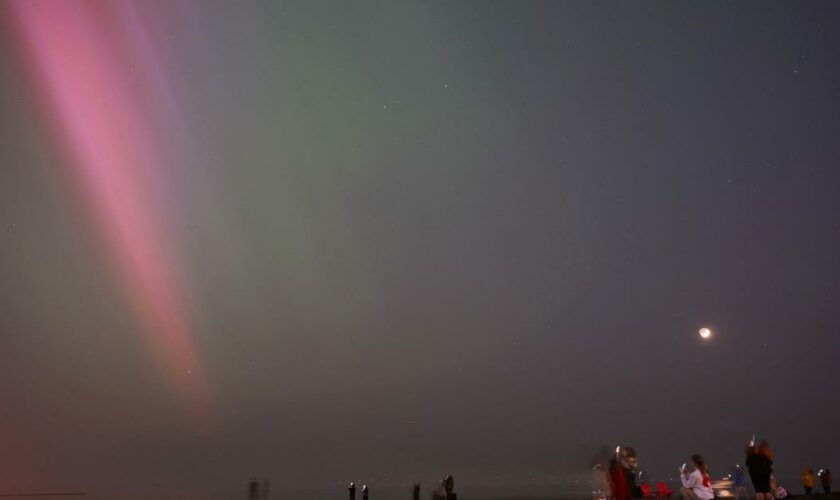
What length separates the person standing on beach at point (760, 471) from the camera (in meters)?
19.7

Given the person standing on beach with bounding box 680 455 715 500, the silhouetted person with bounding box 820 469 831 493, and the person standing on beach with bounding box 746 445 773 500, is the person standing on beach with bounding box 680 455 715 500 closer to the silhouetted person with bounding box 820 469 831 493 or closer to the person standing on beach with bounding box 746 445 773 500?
the person standing on beach with bounding box 746 445 773 500

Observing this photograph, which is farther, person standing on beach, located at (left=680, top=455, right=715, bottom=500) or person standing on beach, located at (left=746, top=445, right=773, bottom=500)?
person standing on beach, located at (left=680, top=455, right=715, bottom=500)

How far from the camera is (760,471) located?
19781mm

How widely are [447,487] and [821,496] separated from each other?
1555 centimetres

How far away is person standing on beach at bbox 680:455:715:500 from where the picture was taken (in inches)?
799

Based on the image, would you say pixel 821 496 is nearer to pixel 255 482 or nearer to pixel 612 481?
pixel 612 481

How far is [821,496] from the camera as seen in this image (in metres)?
24.8

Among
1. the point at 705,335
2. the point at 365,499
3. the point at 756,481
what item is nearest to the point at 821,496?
the point at 756,481

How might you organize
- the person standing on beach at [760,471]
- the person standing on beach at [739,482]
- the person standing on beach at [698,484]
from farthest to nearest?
the person standing on beach at [739,482] → the person standing on beach at [698,484] → the person standing on beach at [760,471]

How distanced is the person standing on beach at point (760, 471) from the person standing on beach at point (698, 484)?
4.11 ft

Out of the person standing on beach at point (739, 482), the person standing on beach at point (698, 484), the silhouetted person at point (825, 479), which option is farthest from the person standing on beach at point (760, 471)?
the silhouetted person at point (825, 479)

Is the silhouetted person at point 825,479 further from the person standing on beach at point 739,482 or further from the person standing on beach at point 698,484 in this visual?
the person standing on beach at point 698,484

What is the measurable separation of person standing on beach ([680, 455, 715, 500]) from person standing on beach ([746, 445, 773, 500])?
4.11 ft

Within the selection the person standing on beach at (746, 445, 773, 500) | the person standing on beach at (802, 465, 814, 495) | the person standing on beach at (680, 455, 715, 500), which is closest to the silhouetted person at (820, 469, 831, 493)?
the person standing on beach at (802, 465, 814, 495)
